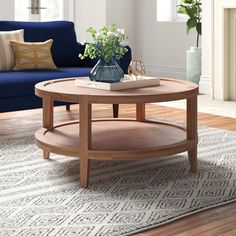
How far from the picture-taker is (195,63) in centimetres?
678

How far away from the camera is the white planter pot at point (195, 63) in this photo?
6.76 metres

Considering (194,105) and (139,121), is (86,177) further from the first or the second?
(139,121)

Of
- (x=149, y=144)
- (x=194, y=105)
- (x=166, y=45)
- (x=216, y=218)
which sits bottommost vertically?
(x=216, y=218)

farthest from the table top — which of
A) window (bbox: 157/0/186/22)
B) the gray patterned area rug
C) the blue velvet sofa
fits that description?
window (bbox: 157/0/186/22)

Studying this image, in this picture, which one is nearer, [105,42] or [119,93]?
[119,93]

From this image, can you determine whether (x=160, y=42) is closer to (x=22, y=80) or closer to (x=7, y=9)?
(x=7, y=9)

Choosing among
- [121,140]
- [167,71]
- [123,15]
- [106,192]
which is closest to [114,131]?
[121,140]

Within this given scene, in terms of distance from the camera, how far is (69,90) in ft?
10.9

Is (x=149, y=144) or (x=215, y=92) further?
(x=215, y=92)

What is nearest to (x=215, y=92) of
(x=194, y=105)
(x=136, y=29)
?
(x=136, y=29)

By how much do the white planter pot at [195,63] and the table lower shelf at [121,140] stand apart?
115 inches

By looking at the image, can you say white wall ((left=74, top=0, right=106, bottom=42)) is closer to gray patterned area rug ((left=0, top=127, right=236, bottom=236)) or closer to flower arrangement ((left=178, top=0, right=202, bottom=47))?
flower arrangement ((left=178, top=0, right=202, bottom=47))

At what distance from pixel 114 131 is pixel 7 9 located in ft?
12.0

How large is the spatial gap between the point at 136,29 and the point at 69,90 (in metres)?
4.94
